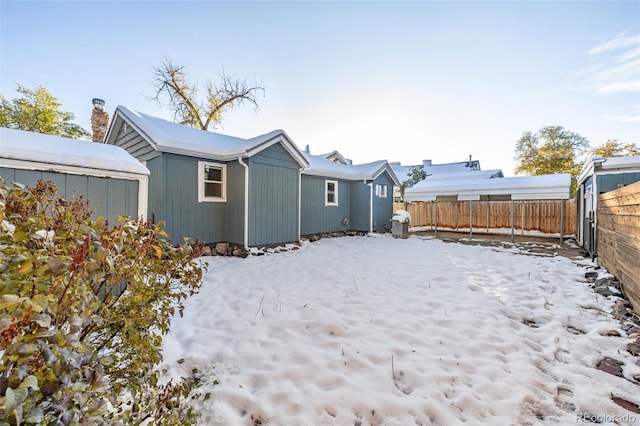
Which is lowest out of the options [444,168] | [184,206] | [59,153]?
[184,206]

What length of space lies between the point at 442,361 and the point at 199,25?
1054 cm

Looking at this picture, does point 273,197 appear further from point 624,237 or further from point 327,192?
point 624,237

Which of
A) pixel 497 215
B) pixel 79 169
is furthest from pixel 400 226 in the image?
pixel 79 169

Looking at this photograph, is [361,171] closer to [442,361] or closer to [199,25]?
[199,25]

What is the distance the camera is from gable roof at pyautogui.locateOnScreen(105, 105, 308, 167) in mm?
6965

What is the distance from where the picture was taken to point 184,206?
23.7 ft

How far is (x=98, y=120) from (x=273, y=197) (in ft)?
26.2

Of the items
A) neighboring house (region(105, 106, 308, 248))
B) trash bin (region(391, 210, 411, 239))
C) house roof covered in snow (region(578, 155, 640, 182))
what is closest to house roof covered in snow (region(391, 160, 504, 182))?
trash bin (region(391, 210, 411, 239))

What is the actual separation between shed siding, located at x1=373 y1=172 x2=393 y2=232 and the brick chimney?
1140 centimetres

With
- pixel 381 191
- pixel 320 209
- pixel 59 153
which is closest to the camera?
pixel 59 153

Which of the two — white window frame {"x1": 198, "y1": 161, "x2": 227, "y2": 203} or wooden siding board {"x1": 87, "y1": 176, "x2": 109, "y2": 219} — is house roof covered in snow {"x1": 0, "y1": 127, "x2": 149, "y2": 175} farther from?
white window frame {"x1": 198, "y1": 161, "x2": 227, "y2": 203}

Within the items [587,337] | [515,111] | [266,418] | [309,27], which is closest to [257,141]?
[309,27]

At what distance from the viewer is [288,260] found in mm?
7004

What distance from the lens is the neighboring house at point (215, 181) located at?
7.02 metres
